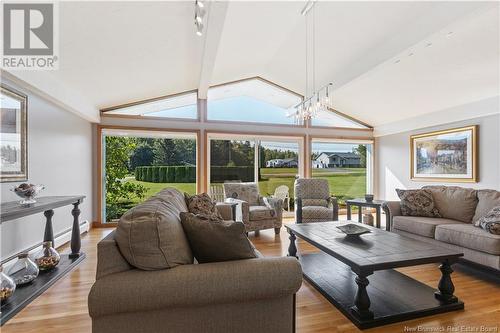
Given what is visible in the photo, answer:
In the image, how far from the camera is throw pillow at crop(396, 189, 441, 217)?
369 centimetres

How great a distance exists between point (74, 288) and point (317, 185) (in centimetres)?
415

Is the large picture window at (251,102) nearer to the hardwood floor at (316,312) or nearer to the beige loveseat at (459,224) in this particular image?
the beige loveseat at (459,224)

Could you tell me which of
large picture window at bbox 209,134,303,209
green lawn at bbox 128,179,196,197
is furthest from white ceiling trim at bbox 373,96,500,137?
green lawn at bbox 128,179,196,197

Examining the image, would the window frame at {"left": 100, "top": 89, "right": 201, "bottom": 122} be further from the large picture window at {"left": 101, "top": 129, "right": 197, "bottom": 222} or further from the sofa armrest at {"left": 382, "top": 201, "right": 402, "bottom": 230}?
the sofa armrest at {"left": 382, "top": 201, "right": 402, "bottom": 230}

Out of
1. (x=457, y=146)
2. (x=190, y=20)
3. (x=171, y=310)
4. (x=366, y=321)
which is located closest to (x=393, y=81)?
(x=457, y=146)

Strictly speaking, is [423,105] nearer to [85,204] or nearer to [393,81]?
[393,81]

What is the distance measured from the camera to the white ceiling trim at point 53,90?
2.81 meters

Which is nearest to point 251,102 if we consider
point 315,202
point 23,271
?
point 315,202

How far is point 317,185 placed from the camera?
5223 mm

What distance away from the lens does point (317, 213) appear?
179 inches

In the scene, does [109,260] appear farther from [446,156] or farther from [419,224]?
[446,156]

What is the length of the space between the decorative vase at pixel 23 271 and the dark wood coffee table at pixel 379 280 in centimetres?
263

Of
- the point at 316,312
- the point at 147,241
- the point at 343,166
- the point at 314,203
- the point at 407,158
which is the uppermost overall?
the point at 407,158

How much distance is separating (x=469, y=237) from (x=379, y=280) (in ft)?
3.71
